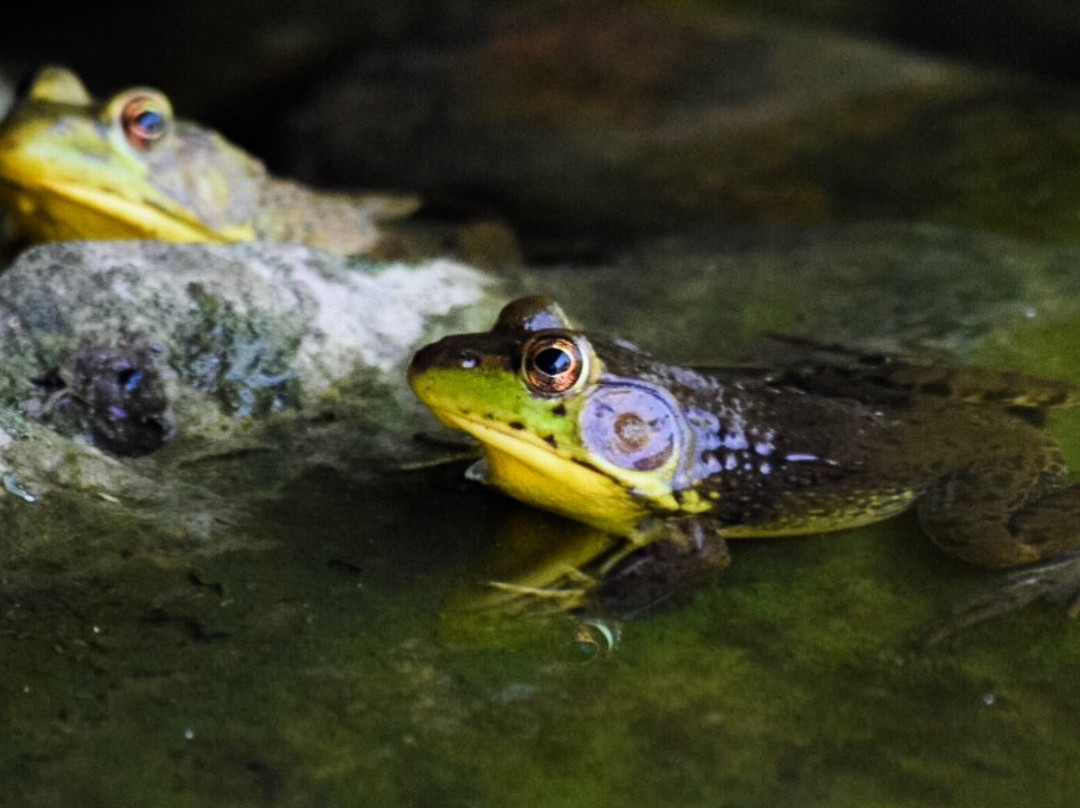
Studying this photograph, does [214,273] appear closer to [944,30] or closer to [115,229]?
[115,229]

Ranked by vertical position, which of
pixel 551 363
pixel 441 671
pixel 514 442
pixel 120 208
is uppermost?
pixel 551 363

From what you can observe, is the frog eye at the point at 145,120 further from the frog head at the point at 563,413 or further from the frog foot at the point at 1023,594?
the frog foot at the point at 1023,594

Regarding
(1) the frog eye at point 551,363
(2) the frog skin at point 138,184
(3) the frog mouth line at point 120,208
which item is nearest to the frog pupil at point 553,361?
(1) the frog eye at point 551,363

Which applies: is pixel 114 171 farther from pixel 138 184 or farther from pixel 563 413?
pixel 563 413

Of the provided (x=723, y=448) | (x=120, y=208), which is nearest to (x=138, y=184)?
(x=120, y=208)

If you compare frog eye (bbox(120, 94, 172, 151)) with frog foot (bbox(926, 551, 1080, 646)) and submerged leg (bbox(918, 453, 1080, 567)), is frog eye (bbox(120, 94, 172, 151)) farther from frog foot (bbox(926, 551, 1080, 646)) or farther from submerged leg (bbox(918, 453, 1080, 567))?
frog foot (bbox(926, 551, 1080, 646))

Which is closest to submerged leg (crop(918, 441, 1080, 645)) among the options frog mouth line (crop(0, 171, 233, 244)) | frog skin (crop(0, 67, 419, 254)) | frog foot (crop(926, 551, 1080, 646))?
frog foot (crop(926, 551, 1080, 646))
